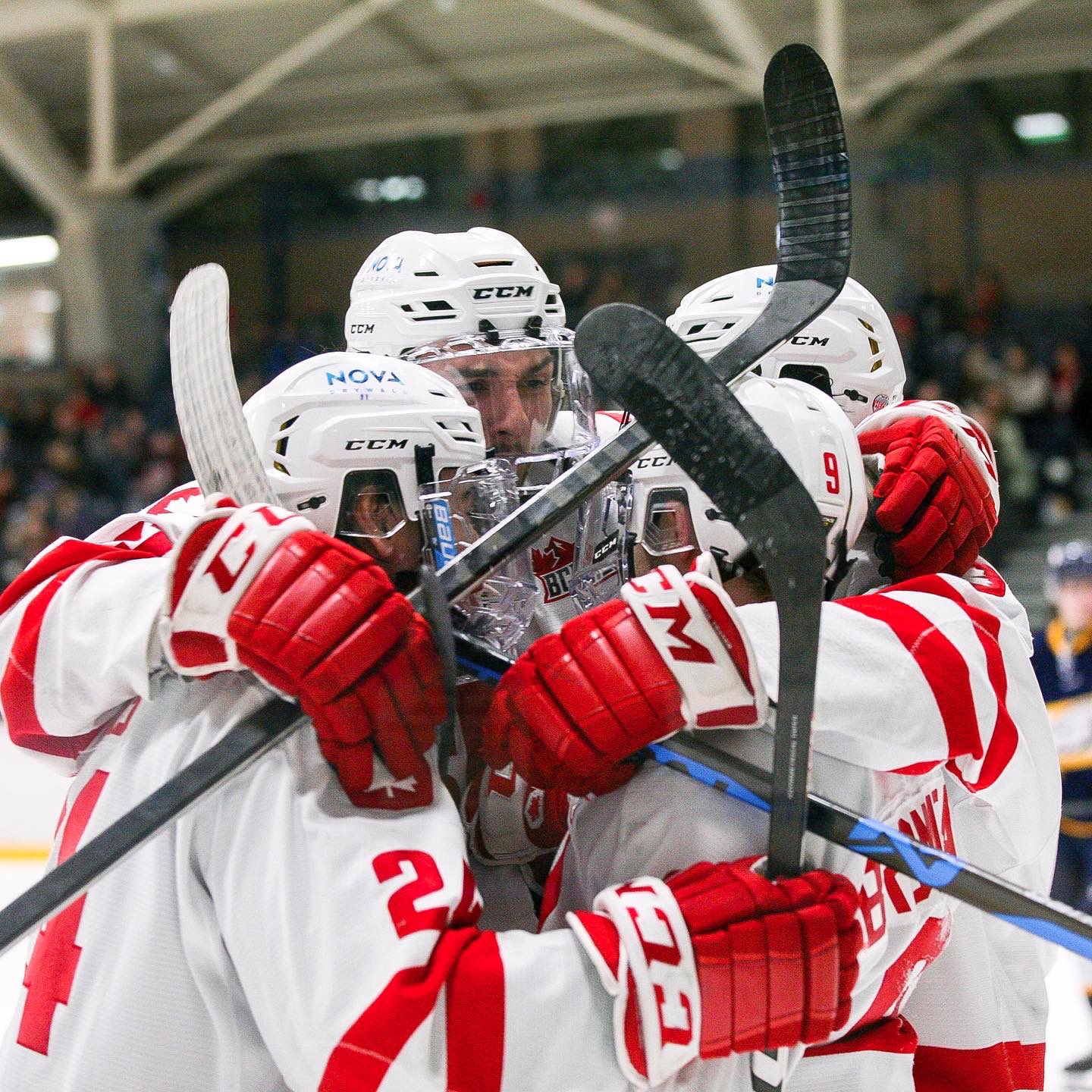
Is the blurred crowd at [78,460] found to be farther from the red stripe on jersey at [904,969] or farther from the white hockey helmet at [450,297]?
the red stripe on jersey at [904,969]

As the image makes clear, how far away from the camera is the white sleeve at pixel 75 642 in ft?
4.09

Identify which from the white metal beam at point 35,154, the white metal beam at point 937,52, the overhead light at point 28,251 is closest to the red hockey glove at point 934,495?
the white metal beam at point 937,52

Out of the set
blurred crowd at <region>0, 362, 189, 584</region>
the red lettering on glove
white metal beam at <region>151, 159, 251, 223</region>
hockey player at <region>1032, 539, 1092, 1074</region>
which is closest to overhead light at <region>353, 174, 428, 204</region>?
white metal beam at <region>151, 159, 251, 223</region>

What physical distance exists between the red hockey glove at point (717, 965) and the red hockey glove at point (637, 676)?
0.43 ft

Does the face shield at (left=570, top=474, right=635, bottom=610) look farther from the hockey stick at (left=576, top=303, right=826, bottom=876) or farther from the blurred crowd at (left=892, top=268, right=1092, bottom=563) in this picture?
the blurred crowd at (left=892, top=268, right=1092, bottom=563)

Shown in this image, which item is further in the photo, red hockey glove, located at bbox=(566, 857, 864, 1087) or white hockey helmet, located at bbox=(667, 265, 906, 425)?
white hockey helmet, located at bbox=(667, 265, 906, 425)

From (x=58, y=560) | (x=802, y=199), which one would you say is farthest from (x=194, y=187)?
(x=802, y=199)

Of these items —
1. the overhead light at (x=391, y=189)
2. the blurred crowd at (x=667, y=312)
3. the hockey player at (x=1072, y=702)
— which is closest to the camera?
the hockey player at (x=1072, y=702)

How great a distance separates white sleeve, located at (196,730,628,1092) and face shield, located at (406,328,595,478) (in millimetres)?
783

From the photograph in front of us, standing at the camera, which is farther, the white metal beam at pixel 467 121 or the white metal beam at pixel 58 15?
the white metal beam at pixel 467 121

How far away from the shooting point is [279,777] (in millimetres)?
1197

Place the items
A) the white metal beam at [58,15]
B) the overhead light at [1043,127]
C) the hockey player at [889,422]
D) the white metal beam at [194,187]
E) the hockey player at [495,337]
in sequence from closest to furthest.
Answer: the hockey player at [889,422]
the hockey player at [495,337]
the white metal beam at [58,15]
the overhead light at [1043,127]
the white metal beam at [194,187]

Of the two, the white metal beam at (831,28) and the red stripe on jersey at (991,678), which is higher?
the white metal beam at (831,28)

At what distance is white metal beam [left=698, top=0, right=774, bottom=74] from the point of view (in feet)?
24.6
